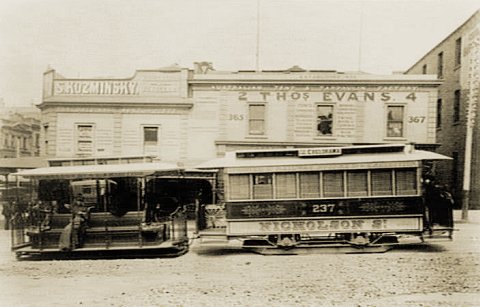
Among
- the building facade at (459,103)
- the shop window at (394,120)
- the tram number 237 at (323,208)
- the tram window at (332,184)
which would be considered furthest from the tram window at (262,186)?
the shop window at (394,120)

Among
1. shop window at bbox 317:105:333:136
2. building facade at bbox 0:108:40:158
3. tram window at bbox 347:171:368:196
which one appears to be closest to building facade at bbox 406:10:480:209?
shop window at bbox 317:105:333:136

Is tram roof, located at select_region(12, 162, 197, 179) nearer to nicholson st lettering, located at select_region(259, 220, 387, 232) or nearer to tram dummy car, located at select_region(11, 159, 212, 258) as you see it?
tram dummy car, located at select_region(11, 159, 212, 258)

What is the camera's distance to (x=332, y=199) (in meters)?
12.7

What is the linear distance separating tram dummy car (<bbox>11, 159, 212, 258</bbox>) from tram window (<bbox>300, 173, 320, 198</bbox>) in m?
3.35

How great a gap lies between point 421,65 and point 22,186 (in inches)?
973

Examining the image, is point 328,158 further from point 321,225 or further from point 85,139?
point 85,139

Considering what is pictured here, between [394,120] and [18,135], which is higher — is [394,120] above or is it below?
above

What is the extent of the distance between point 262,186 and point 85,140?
13346mm

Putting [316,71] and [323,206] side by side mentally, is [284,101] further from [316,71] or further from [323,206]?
[323,206]

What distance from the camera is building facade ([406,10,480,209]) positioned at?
1876 centimetres

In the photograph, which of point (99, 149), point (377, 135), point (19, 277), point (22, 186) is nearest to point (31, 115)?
point (22, 186)

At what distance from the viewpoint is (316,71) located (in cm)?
2384

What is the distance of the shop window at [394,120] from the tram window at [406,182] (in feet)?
34.7

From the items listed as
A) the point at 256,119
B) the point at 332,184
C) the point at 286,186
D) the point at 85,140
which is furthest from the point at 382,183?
the point at 85,140
